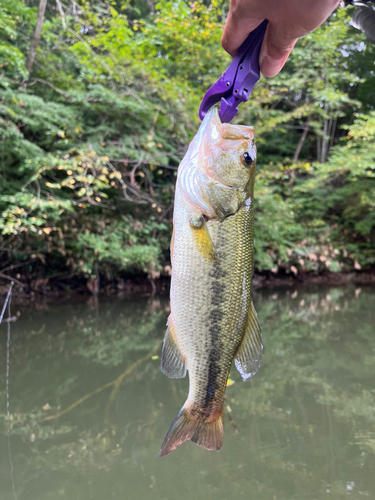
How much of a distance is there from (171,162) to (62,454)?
25.5 feet

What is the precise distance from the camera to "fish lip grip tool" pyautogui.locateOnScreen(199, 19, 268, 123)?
1.19m

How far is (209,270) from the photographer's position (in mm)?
1178

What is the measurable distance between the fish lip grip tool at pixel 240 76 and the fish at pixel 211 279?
0.23 ft

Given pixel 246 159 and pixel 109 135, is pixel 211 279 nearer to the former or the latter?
pixel 246 159

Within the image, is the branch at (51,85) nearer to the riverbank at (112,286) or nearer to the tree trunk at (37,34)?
the tree trunk at (37,34)

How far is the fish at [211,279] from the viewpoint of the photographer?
1.18 metres

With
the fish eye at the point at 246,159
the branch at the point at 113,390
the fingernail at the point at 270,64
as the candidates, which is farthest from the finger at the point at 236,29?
the branch at the point at 113,390

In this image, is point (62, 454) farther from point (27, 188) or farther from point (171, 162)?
point (171, 162)

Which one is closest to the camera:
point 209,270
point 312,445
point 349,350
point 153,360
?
point 209,270

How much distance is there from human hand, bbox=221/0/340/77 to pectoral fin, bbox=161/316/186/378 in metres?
0.98

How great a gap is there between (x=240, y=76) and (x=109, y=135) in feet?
23.2

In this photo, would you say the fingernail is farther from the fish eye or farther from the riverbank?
the riverbank

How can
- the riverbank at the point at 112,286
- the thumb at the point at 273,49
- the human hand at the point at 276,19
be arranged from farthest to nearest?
1. the riverbank at the point at 112,286
2. the thumb at the point at 273,49
3. the human hand at the point at 276,19

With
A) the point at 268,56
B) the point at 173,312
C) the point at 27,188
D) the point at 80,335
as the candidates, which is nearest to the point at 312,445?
the point at 173,312
